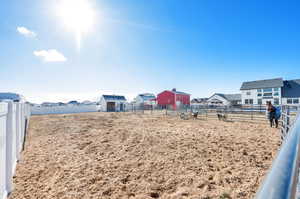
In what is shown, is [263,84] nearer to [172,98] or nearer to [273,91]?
[273,91]

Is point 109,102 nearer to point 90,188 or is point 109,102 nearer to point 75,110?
point 75,110

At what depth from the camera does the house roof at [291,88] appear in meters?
28.2

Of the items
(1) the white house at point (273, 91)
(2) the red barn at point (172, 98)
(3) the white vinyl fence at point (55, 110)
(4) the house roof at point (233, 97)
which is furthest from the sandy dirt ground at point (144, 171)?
(4) the house roof at point (233, 97)

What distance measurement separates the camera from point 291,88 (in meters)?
29.1

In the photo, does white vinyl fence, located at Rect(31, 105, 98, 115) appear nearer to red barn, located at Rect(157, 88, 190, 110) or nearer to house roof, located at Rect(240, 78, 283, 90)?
red barn, located at Rect(157, 88, 190, 110)

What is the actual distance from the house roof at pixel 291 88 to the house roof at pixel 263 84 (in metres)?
1.85

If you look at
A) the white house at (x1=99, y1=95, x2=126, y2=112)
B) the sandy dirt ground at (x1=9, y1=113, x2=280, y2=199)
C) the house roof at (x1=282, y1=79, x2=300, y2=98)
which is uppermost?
the house roof at (x1=282, y1=79, x2=300, y2=98)

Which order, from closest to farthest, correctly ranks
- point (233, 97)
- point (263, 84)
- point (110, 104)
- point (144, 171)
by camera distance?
1. point (144, 171)
2. point (110, 104)
3. point (263, 84)
4. point (233, 97)

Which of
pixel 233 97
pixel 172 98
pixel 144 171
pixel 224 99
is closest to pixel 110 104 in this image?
pixel 172 98

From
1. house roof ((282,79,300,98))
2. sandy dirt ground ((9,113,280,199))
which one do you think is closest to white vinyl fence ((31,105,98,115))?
sandy dirt ground ((9,113,280,199))

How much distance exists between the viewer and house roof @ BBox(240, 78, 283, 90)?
2927cm

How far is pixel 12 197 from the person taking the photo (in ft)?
7.57

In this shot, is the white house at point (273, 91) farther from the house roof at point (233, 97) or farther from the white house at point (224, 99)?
the house roof at point (233, 97)

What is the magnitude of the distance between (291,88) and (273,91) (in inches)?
134
